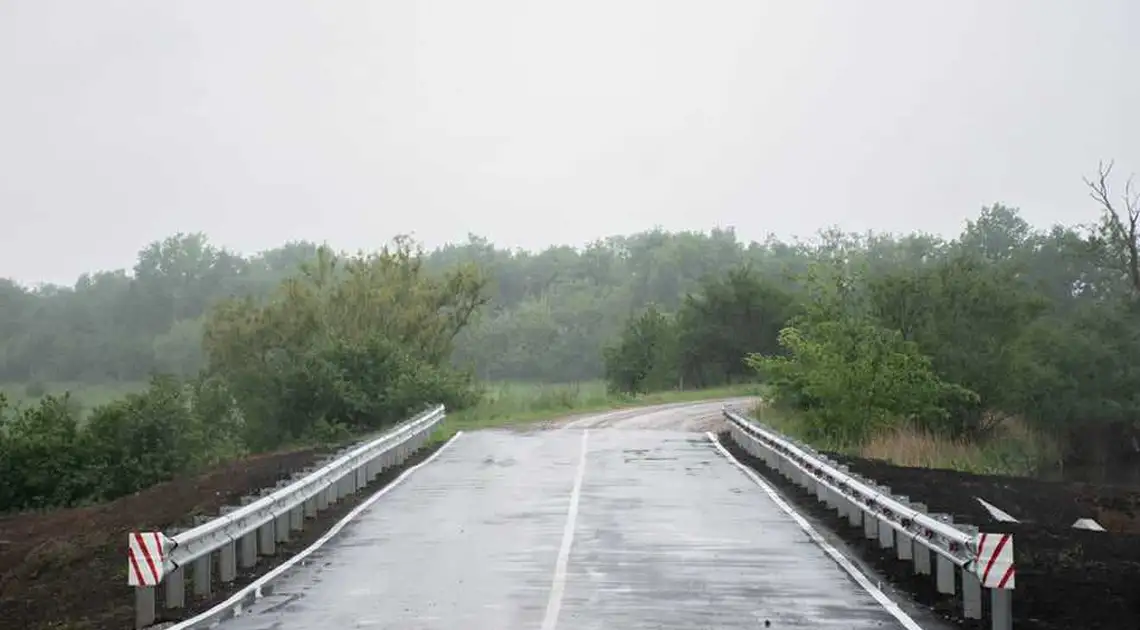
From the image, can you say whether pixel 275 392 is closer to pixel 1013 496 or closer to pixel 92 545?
pixel 92 545

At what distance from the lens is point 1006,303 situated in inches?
2242

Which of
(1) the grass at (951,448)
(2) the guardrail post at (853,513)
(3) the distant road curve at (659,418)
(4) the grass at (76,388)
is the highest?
(4) the grass at (76,388)

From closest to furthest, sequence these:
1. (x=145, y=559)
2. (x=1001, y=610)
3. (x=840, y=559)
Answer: (x=1001, y=610) < (x=145, y=559) < (x=840, y=559)

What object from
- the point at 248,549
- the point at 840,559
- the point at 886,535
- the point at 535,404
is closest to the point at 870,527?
the point at 886,535

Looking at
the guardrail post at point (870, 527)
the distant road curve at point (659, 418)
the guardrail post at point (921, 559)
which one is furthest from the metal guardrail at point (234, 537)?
the distant road curve at point (659, 418)

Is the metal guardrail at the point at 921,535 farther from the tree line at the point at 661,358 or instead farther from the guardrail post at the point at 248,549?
the tree line at the point at 661,358

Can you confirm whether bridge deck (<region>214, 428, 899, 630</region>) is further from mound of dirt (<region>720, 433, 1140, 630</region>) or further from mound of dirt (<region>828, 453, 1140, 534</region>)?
mound of dirt (<region>828, 453, 1140, 534</region>)

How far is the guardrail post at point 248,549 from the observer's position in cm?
1753

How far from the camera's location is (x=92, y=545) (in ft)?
81.6

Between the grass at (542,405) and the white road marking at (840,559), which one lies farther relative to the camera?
the grass at (542,405)

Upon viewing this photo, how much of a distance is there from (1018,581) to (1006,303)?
43577 mm

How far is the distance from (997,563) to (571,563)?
612 centimetres

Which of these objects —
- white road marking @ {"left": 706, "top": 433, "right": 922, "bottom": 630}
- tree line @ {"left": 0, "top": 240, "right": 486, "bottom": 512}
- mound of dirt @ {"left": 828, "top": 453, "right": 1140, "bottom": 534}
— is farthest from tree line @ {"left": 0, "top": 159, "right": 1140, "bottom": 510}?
white road marking @ {"left": 706, "top": 433, "right": 922, "bottom": 630}

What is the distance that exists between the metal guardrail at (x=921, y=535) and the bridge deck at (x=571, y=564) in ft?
2.78
